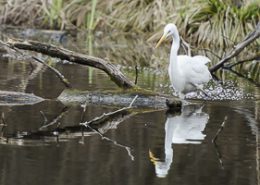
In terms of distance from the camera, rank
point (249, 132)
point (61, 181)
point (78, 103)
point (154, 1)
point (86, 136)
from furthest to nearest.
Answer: point (154, 1) < point (78, 103) < point (249, 132) < point (86, 136) < point (61, 181)

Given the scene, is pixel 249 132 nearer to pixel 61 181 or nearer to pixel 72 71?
pixel 61 181

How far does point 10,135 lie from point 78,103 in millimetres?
2485

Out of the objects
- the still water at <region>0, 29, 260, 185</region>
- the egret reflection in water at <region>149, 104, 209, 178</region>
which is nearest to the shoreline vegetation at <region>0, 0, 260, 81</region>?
the egret reflection in water at <region>149, 104, 209, 178</region>

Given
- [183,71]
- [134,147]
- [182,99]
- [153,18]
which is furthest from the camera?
[153,18]

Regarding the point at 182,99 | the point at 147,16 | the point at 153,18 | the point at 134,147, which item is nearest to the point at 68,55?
the point at 182,99

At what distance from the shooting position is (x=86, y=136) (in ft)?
29.7

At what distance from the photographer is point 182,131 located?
31.4 ft

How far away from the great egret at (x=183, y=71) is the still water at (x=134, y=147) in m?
0.52

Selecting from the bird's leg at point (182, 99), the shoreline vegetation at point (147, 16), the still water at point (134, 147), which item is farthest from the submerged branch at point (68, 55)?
the shoreline vegetation at point (147, 16)

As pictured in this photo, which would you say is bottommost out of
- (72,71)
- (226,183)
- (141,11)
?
(226,183)

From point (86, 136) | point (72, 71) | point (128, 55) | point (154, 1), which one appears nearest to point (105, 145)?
point (86, 136)

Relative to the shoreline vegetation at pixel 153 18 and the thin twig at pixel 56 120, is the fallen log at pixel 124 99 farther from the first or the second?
the shoreline vegetation at pixel 153 18

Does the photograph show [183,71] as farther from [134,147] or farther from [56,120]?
[134,147]

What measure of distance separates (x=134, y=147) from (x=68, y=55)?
2.71 metres
